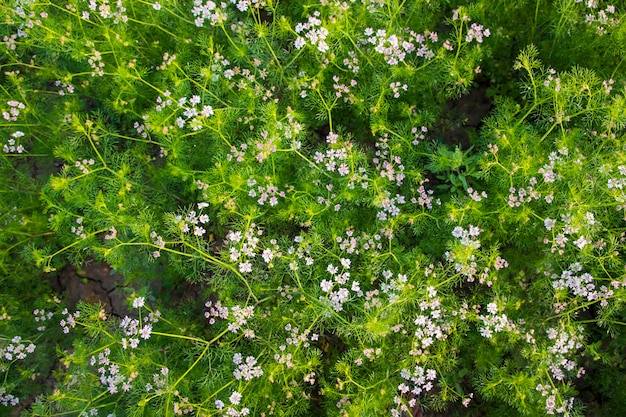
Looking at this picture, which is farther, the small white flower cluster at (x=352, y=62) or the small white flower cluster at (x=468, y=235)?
the small white flower cluster at (x=352, y=62)

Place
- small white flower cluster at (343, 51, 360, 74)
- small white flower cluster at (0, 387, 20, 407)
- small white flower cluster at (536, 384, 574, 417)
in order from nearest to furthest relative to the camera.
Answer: small white flower cluster at (536, 384, 574, 417), small white flower cluster at (343, 51, 360, 74), small white flower cluster at (0, 387, 20, 407)

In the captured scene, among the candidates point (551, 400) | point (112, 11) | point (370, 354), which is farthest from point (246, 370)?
point (112, 11)

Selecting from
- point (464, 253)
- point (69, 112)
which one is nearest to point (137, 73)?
point (69, 112)

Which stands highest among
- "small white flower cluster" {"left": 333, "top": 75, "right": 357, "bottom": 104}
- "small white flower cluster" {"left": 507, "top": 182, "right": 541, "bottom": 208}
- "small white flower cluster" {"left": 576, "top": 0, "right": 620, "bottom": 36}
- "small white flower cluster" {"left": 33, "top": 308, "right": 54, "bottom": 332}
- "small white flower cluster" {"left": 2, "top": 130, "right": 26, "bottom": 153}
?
"small white flower cluster" {"left": 576, "top": 0, "right": 620, "bottom": 36}

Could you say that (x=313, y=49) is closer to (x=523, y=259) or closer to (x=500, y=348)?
(x=523, y=259)

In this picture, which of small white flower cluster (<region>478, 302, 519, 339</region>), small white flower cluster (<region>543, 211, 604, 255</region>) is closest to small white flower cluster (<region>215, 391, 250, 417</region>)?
small white flower cluster (<region>478, 302, 519, 339</region>)

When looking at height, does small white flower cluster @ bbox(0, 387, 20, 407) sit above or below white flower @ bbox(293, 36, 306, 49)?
below

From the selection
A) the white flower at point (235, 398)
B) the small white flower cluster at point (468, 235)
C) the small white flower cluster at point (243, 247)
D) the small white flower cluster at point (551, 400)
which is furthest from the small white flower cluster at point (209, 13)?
the small white flower cluster at point (551, 400)

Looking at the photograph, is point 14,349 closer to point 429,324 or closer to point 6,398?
point 6,398

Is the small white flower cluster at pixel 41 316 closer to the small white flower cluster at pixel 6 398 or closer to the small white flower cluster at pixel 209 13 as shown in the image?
the small white flower cluster at pixel 6 398

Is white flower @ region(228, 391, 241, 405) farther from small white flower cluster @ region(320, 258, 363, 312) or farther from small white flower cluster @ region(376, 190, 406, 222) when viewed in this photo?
small white flower cluster @ region(376, 190, 406, 222)
